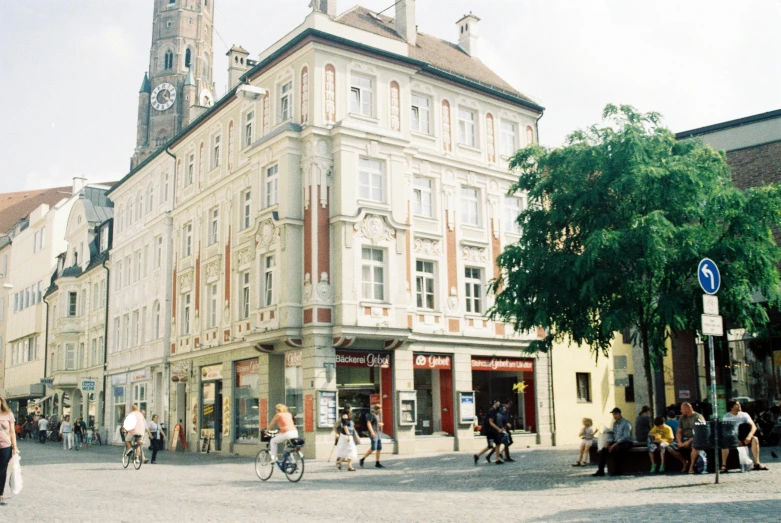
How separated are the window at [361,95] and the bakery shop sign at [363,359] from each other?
8.46 meters

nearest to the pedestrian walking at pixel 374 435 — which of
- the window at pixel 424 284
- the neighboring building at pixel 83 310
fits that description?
the window at pixel 424 284

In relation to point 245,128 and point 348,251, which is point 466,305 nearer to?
point 348,251

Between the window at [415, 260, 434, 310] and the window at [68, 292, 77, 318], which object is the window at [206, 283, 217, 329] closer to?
the window at [415, 260, 434, 310]

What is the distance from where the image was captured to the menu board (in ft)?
90.3

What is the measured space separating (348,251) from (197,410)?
12449mm

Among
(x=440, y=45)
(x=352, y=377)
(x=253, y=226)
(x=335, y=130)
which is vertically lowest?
(x=352, y=377)

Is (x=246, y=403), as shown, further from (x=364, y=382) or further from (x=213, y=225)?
(x=213, y=225)

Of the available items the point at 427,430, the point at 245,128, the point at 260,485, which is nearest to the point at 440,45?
the point at 245,128

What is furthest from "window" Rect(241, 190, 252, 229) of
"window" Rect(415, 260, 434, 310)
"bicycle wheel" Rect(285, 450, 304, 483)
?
"bicycle wheel" Rect(285, 450, 304, 483)

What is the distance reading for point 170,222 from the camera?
41.3 metres

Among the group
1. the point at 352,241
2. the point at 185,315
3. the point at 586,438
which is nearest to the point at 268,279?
the point at 352,241

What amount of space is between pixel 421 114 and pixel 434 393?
10.6 meters

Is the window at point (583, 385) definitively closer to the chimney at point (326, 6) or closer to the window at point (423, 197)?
the window at point (423, 197)

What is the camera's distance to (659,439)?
58.6 feet
